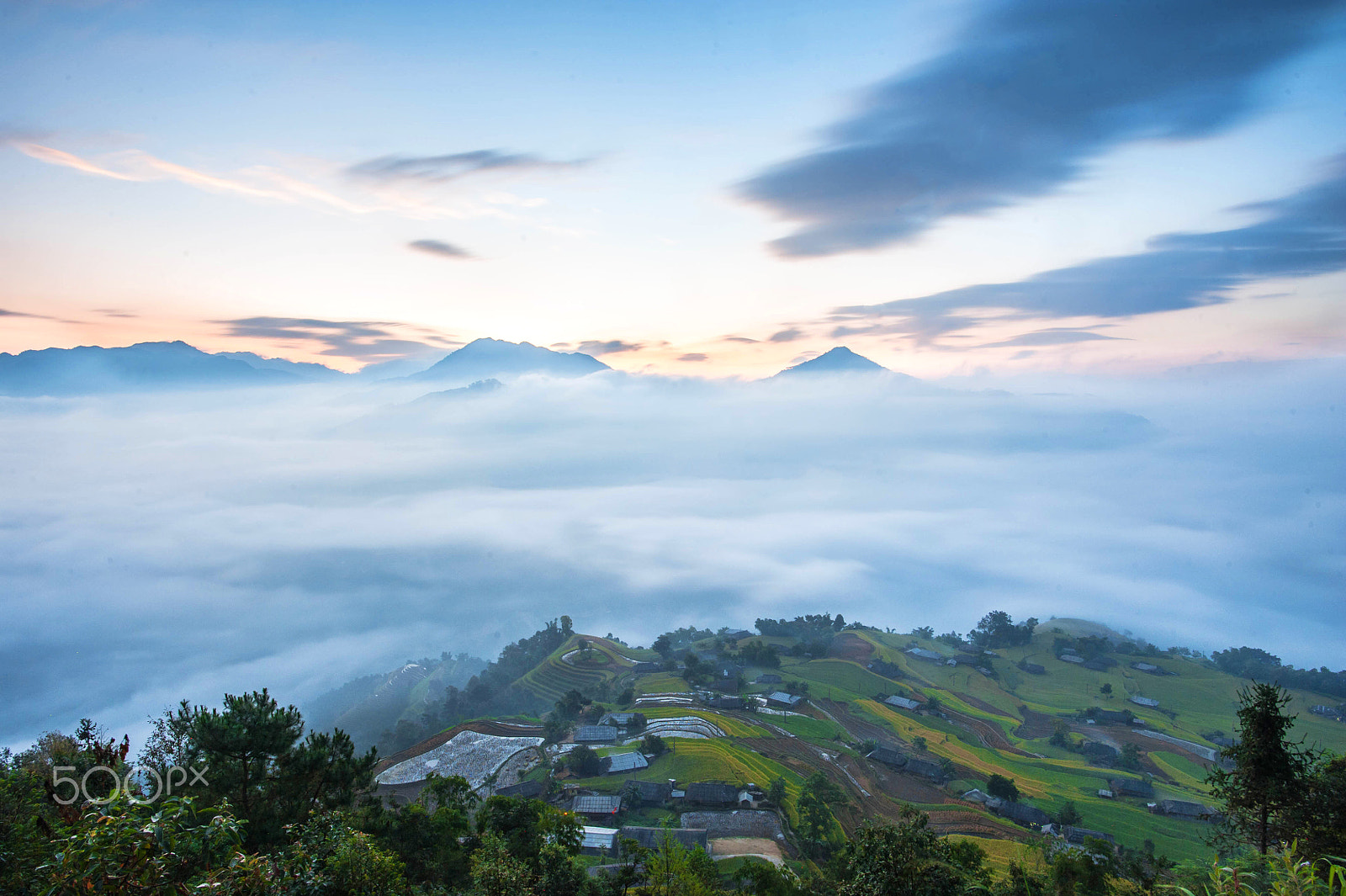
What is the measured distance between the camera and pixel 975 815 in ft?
131

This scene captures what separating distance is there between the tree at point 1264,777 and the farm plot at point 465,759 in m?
45.2

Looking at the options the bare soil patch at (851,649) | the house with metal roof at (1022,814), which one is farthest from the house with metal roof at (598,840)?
the bare soil patch at (851,649)

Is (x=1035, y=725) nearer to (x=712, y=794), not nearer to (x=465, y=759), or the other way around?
(x=712, y=794)

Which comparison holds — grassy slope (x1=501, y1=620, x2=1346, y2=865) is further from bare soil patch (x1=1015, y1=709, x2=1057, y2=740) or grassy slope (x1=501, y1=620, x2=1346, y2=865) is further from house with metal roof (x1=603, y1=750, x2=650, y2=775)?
house with metal roof (x1=603, y1=750, x2=650, y2=775)

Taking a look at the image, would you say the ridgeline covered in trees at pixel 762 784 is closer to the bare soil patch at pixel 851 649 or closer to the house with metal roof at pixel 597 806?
the house with metal roof at pixel 597 806

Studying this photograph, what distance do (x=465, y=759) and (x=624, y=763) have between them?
49.8 feet

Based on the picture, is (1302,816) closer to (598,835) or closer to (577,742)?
(598,835)

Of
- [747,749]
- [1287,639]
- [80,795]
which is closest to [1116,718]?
[747,749]

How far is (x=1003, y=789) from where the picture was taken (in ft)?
139

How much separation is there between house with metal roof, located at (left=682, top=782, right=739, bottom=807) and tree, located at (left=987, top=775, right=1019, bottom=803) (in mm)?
19309

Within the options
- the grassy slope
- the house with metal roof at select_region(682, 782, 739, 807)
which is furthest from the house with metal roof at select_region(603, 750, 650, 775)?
the house with metal roof at select_region(682, 782, 739, 807)

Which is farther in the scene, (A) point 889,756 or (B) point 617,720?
(B) point 617,720

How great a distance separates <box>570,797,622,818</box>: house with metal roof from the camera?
38688 mm

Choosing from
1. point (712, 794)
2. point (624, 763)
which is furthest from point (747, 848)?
point (624, 763)
